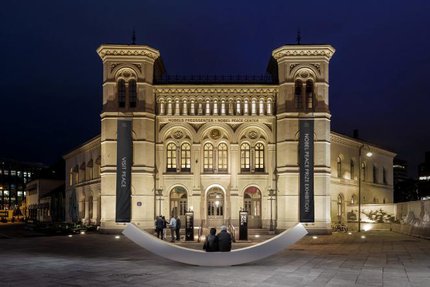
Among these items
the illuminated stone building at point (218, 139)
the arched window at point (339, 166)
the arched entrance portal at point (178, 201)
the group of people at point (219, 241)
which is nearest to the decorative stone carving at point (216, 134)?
the illuminated stone building at point (218, 139)

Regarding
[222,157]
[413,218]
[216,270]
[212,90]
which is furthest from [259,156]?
[216,270]

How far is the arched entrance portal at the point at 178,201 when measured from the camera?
167 ft

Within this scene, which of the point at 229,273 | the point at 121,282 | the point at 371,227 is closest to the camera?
the point at 121,282

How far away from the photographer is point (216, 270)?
20891mm

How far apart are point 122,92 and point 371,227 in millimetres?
25455

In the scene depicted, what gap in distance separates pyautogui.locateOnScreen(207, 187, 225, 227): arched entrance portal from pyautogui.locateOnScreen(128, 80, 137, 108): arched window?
962 cm

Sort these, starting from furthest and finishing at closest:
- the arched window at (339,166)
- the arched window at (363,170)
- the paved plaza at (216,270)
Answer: the arched window at (363,170)
the arched window at (339,166)
the paved plaza at (216,270)

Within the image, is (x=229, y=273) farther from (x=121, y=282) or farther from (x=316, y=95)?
A: (x=316, y=95)

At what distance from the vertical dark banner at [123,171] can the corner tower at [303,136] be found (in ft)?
39.3

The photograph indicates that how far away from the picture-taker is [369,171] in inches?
2665

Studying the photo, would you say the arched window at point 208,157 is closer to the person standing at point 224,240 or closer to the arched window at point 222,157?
the arched window at point 222,157

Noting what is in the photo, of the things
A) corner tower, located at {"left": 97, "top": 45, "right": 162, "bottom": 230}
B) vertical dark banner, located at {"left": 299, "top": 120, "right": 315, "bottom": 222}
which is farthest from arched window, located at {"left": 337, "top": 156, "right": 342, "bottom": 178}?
corner tower, located at {"left": 97, "top": 45, "right": 162, "bottom": 230}

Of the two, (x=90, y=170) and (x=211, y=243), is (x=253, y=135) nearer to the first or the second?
(x=90, y=170)

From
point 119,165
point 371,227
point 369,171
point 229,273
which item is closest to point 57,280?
point 229,273
